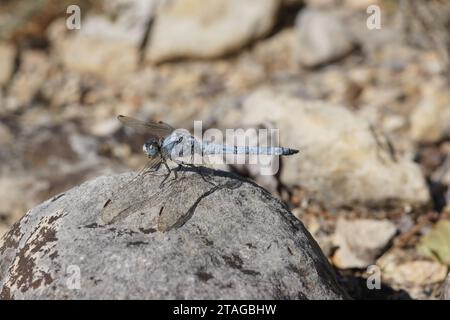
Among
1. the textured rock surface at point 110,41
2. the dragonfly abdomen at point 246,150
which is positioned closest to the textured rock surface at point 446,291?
the dragonfly abdomen at point 246,150

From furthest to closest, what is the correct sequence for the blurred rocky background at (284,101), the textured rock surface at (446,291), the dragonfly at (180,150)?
the blurred rocky background at (284,101)
the dragonfly at (180,150)
the textured rock surface at (446,291)

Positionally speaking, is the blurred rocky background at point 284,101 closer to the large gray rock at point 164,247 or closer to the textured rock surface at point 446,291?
the textured rock surface at point 446,291

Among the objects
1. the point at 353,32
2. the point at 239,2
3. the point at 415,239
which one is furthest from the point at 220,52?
the point at 415,239

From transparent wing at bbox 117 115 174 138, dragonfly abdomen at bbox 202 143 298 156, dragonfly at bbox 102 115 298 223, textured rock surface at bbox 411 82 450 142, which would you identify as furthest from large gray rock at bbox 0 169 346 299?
textured rock surface at bbox 411 82 450 142

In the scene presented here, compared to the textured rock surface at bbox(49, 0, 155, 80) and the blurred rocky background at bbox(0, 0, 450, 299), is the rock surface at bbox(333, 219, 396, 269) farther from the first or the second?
the textured rock surface at bbox(49, 0, 155, 80)

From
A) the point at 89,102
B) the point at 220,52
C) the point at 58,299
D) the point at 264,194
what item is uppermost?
the point at 220,52

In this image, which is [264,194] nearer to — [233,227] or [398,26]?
[233,227]
